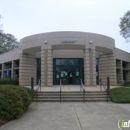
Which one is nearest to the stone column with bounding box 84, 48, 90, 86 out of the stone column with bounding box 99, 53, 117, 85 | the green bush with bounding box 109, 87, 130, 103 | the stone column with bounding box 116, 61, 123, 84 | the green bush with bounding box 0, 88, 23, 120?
the stone column with bounding box 99, 53, 117, 85

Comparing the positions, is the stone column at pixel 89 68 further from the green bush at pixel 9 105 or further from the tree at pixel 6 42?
the green bush at pixel 9 105

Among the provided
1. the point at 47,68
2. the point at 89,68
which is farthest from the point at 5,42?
the point at 89,68

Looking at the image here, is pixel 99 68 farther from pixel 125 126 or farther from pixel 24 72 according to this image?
pixel 125 126

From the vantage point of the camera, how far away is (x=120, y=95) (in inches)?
442

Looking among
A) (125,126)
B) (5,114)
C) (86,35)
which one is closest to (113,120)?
(125,126)

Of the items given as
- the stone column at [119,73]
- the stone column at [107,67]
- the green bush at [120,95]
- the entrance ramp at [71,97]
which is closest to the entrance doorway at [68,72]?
the stone column at [107,67]

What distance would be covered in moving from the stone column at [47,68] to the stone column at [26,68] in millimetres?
3693

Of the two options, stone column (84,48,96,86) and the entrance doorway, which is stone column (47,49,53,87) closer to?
the entrance doorway

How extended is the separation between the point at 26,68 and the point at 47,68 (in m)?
4.20

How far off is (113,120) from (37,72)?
17001mm

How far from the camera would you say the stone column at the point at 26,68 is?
65.4 feet

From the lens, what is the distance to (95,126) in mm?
5352

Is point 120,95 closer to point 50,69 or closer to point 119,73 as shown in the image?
point 50,69

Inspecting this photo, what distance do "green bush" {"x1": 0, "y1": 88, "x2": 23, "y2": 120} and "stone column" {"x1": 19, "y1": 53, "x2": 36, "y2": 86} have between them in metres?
13.4
